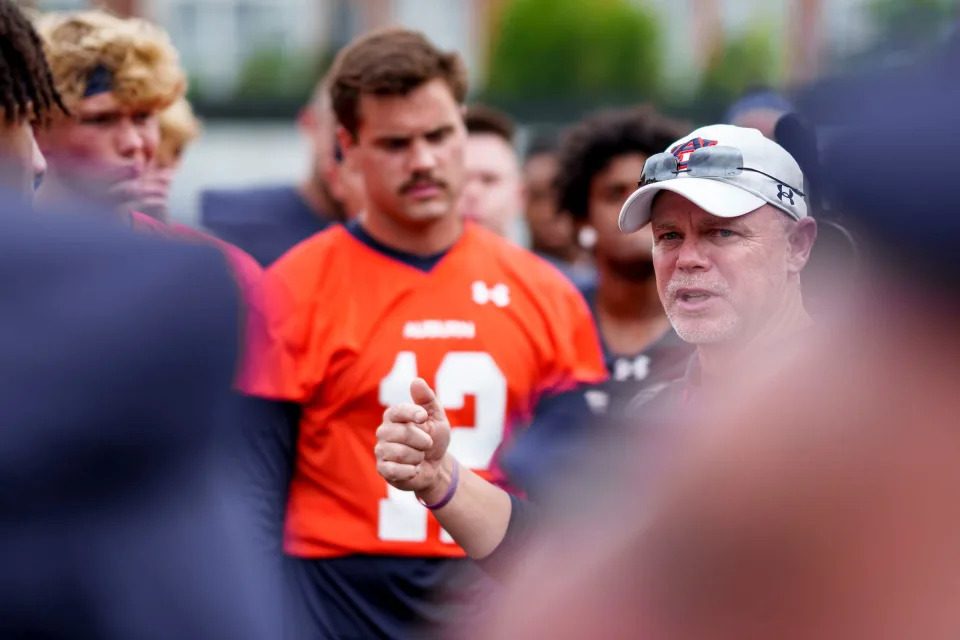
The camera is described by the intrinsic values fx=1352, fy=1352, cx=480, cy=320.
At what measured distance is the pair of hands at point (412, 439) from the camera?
2738mm

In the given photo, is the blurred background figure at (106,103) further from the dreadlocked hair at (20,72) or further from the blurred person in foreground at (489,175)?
the blurred person in foreground at (489,175)

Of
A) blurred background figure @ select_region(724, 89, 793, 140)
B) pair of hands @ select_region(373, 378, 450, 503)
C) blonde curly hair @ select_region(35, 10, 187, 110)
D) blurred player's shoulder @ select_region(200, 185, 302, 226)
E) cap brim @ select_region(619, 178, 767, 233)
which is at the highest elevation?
blurred background figure @ select_region(724, 89, 793, 140)

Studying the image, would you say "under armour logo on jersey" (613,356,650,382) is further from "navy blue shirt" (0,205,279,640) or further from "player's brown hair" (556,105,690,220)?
"navy blue shirt" (0,205,279,640)

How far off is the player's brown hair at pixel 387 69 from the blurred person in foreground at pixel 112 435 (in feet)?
8.54

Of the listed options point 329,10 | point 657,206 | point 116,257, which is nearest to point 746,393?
point 116,257

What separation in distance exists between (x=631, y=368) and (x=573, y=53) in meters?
19.5

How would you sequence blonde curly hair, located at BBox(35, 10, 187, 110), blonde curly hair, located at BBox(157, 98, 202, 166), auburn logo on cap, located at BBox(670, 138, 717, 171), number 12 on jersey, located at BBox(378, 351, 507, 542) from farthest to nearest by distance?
blonde curly hair, located at BBox(157, 98, 202, 166) → blonde curly hair, located at BBox(35, 10, 187, 110) → number 12 on jersey, located at BBox(378, 351, 507, 542) → auburn logo on cap, located at BBox(670, 138, 717, 171)

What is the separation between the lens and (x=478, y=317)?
3.87 meters

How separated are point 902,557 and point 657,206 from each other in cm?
162

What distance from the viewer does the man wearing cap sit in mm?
2707

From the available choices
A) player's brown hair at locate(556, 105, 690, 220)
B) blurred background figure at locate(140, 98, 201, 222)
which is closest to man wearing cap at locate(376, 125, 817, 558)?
blurred background figure at locate(140, 98, 201, 222)

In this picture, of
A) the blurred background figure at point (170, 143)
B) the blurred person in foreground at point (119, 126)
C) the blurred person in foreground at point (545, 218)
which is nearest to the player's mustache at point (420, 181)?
the blurred person in foreground at point (119, 126)

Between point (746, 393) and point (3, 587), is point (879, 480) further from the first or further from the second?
point (3, 587)

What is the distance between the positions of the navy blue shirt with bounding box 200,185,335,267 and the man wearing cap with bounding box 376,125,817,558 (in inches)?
123
